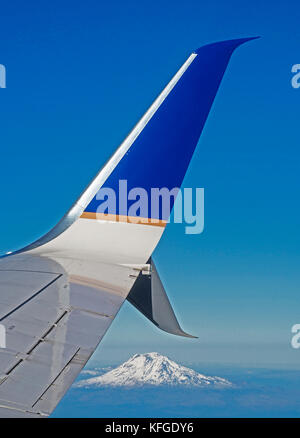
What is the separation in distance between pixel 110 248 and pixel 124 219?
33cm

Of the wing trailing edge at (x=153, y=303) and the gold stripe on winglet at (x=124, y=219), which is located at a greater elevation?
the gold stripe on winglet at (x=124, y=219)

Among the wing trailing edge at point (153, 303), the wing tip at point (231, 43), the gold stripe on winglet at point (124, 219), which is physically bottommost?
the wing trailing edge at point (153, 303)

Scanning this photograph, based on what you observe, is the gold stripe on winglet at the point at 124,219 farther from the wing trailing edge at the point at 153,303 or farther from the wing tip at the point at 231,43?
the wing tip at the point at 231,43

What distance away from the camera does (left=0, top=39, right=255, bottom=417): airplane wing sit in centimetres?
342

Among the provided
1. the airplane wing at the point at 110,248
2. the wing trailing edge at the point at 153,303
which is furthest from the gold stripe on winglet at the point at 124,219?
the wing trailing edge at the point at 153,303

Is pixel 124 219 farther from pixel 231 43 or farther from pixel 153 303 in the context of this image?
pixel 231 43

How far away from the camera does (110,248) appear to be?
4836 millimetres

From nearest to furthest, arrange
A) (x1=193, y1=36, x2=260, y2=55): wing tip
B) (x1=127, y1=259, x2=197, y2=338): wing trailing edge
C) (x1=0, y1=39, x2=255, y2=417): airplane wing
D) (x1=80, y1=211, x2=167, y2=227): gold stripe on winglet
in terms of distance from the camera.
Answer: (x1=0, y1=39, x2=255, y2=417): airplane wing
(x1=127, y1=259, x2=197, y2=338): wing trailing edge
(x1=80, y1=211, x2=167, y2=227): gold stripe on winglet
(x1=193, y1=36, x2=260, y2=55): wing tip

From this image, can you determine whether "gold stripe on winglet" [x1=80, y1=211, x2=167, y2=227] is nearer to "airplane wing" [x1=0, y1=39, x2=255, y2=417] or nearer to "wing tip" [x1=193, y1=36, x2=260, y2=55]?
"airplane wing" [x1=0, y1=39, x2=255, y2=417]

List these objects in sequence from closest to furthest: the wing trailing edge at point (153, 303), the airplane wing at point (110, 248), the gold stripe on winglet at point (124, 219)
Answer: the airplane wing at point (110, 248) → the wing trailing edge at point (153, 303) → the gold stripe on winglet at point (124, 219)

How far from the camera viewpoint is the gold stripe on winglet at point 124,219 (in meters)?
4.70

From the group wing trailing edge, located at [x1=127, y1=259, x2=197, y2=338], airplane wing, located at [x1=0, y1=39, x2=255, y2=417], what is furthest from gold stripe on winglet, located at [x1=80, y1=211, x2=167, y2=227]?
wing trailing edge, located at [x1=127, y1=259, x2=197, y2=338]

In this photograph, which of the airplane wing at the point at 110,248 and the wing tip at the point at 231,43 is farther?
the wing tip at the point at 231,43
